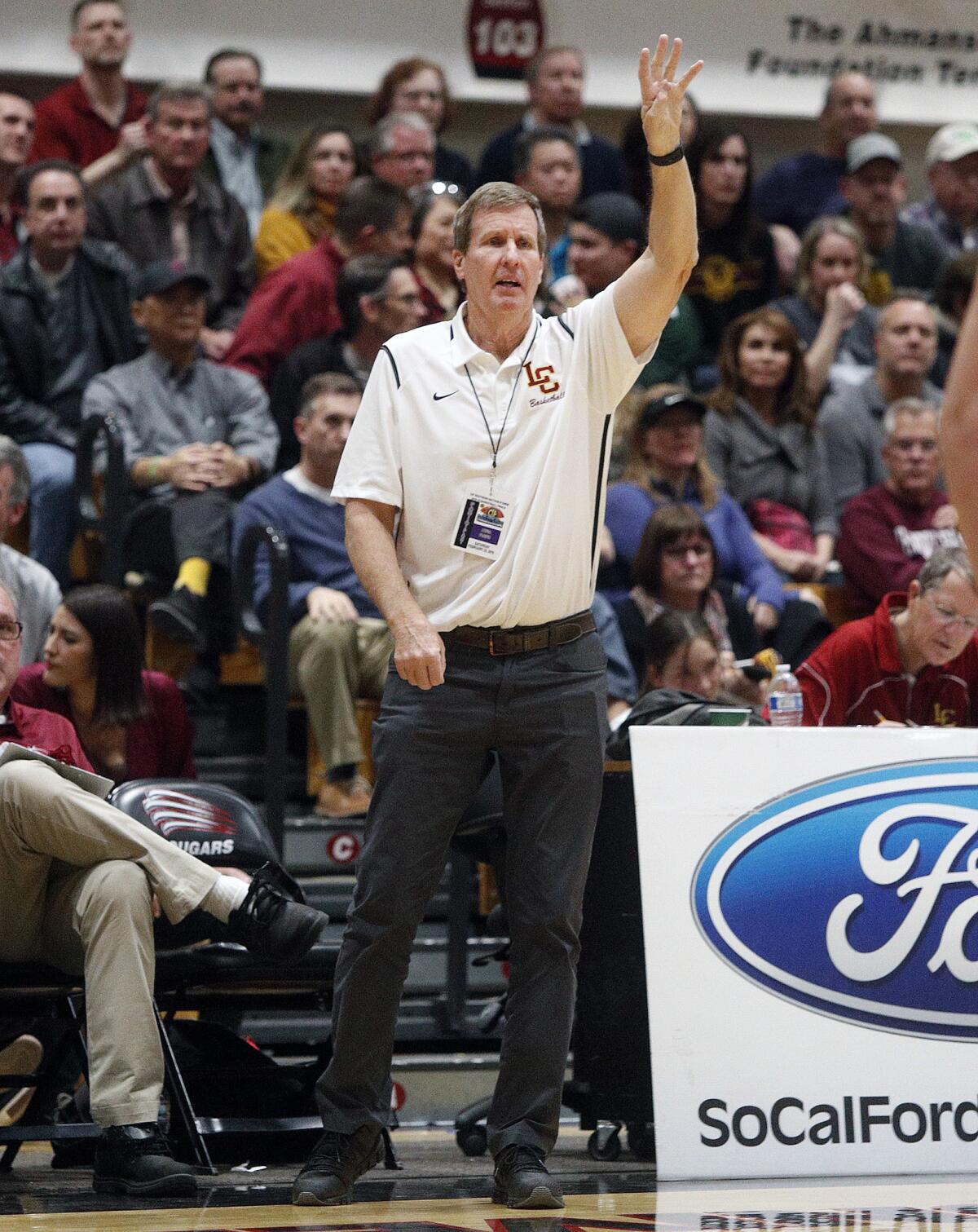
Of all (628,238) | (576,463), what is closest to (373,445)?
(576,463)

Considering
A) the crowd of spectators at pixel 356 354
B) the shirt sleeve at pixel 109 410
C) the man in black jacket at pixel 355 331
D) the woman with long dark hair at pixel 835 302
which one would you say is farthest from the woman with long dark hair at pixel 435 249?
the woman with long dark hair at pixel 835 302

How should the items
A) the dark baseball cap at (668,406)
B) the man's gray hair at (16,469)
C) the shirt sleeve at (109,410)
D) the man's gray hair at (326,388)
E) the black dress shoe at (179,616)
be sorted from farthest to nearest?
the dark baseball cap at (668,406)
the shirt sleeve at (109,410)
the man's gray hair at (326,388)
the black dress shoe at (179,616)
the man's gray hair at (16,469)

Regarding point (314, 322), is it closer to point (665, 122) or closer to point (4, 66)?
point (4, 66)

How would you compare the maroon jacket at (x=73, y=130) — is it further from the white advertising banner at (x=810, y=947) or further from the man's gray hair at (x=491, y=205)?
the white advertising banner at (x=810, y=947)

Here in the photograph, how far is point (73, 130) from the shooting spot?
8430mm

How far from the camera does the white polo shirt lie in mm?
3957

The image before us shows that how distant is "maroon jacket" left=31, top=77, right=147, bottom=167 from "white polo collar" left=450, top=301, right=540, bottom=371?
4828 mm

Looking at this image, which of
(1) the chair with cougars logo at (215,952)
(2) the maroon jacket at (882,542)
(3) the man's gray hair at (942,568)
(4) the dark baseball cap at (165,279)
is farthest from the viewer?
(2) the maroon jacket at (882,542)

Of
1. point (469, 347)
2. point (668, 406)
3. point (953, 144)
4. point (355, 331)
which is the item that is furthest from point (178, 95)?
point (469, 347)

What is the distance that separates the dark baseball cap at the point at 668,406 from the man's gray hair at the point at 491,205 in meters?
3.08

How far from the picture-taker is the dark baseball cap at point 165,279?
22.5 ft

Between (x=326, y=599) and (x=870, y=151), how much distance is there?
4.40 m

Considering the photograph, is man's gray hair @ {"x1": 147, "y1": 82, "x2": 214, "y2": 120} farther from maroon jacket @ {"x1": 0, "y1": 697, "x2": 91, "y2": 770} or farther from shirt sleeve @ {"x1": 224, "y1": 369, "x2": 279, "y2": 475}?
maroon jacket @ {"x1": 0, "y1": 697, "x2": 91, "y2": 770}

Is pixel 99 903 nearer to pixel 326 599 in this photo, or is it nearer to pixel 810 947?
pixel 810 947
